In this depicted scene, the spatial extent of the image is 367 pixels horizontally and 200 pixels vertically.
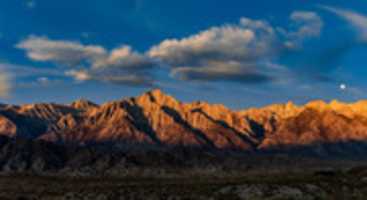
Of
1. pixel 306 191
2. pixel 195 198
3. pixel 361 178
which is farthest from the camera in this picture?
pixel 361 178

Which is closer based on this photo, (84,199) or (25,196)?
(84,199)

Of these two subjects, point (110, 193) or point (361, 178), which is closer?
point (110, 193)

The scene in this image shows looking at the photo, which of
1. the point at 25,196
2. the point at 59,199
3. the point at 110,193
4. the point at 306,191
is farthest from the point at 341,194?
the point at 25,196

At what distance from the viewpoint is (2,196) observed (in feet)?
359

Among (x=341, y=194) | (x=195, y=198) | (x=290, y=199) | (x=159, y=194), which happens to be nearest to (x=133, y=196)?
→ (x=159, y=194)

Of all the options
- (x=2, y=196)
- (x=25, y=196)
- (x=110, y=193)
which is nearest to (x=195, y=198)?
(x=110, y=193)

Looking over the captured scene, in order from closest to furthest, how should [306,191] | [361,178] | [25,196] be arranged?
1. [306,191]
2. [25,196]
3. [361,178]

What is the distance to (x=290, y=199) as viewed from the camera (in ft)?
303

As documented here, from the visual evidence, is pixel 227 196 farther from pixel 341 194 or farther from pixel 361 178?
pixel 361 178

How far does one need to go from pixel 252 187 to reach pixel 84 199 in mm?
35796

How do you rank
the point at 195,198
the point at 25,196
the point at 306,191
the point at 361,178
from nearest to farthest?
the point at 195,198 < the point at 306,191 < the point at 25,196 < the point at 361,178

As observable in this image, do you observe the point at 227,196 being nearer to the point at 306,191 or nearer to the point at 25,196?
the point at 306,191

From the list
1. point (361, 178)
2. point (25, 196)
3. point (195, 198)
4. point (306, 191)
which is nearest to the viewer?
point (195, 198)

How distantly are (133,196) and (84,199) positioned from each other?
1042 centimetres
